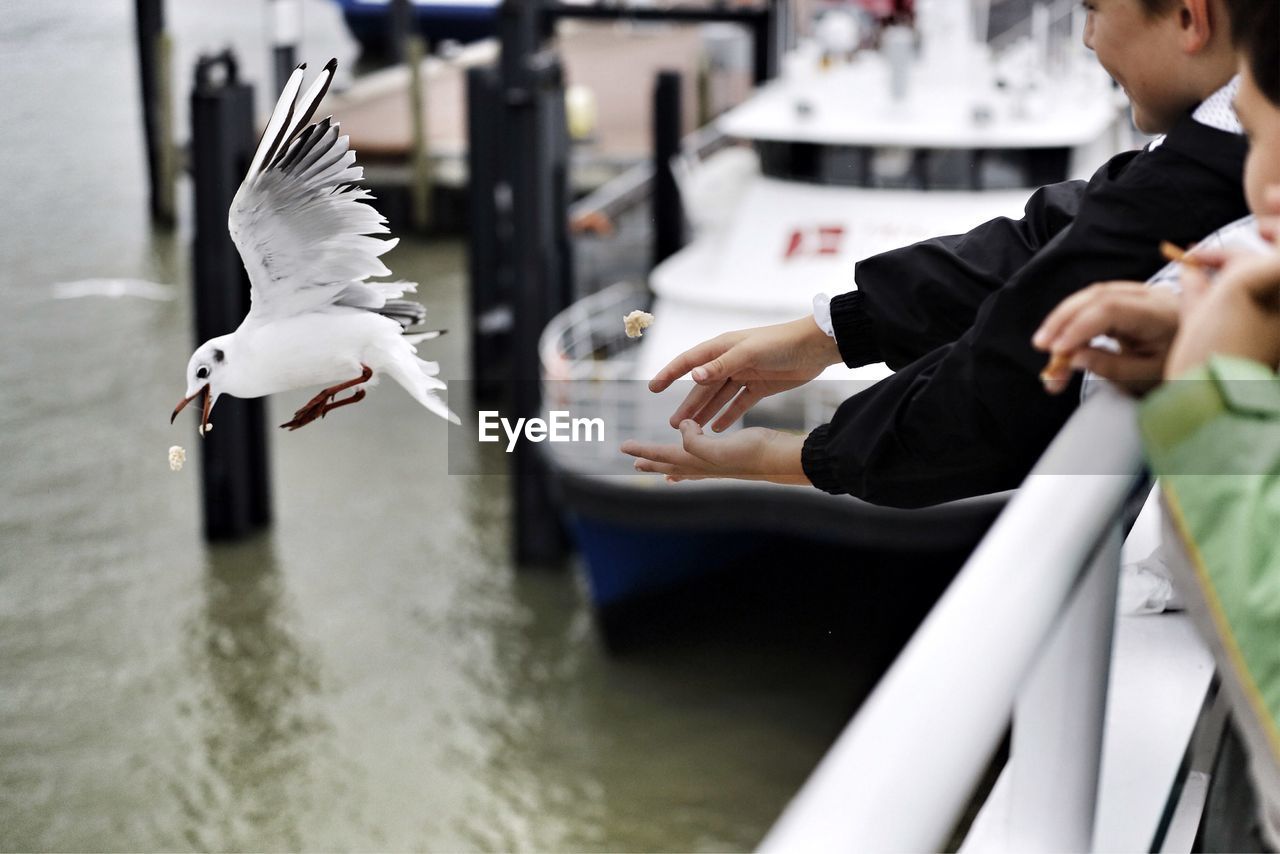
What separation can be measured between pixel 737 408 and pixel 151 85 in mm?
196

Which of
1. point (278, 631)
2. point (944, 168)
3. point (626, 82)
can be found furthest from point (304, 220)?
point (626, 82)

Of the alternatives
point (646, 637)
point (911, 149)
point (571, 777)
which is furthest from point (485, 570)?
point (911, 149)

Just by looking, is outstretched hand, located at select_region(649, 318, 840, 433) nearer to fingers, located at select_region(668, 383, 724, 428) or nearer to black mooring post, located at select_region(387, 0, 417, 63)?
fingers, located at select_region(668, 383, 724, 428)

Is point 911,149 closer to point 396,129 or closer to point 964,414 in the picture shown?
point 396,129

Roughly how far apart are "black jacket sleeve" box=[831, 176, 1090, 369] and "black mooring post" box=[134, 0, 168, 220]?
0.20 metres

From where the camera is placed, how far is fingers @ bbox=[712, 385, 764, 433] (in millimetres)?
437

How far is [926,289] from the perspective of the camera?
455mm

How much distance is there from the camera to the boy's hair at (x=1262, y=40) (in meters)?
0.33

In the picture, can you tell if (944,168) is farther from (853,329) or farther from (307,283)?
(307,283)

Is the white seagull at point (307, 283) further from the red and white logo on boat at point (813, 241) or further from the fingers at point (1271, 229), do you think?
the red and white logo on boat at point (813, 241)

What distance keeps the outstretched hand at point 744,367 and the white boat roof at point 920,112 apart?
939 millimetres

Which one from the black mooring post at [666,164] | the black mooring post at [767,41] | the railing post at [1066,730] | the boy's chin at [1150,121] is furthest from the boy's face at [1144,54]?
the black mooring post at [767,41]

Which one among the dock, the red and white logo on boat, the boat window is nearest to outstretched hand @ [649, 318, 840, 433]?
the red and white logo on boat

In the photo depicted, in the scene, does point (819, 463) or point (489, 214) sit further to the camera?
point (489, 214)
